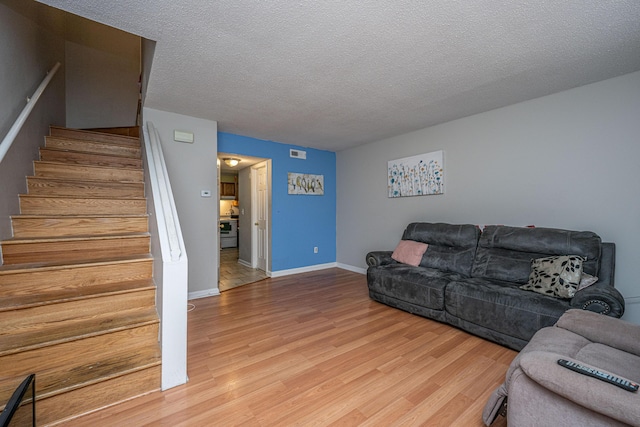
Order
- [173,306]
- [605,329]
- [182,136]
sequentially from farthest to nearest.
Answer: [182,136] < [173,306] < [605,329]

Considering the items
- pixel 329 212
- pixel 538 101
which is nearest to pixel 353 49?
pixel 538 101

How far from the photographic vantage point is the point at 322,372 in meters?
1.94

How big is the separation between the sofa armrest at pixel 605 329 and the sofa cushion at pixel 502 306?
0.48 meters

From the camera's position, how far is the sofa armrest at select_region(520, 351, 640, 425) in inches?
35.8

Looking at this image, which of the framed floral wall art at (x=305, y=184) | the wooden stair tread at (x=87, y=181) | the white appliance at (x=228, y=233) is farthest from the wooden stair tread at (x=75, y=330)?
the white appliance at (x=228, y=233)

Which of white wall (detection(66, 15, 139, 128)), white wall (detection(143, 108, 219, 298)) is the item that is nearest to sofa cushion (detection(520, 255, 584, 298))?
white wall (detection(143, 108, 219, 298))

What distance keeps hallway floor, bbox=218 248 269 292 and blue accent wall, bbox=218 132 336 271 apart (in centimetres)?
40

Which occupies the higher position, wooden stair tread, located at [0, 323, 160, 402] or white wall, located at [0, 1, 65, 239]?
white wall, located at [0, 1, 65, 239]

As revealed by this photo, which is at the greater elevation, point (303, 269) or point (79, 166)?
point (79, 166)

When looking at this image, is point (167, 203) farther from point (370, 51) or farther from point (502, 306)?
point (502, 306)

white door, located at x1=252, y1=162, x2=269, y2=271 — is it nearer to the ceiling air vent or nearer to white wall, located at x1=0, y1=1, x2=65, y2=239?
the ceiling air vent

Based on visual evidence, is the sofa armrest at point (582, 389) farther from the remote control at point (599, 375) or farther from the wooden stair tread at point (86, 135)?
the wooden stair tread at point (86, 135)

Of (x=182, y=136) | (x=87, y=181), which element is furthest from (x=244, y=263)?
(x=87, y=181)

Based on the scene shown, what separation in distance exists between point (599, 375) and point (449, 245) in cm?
238
